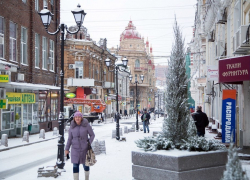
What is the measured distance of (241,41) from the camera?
44.0 feet

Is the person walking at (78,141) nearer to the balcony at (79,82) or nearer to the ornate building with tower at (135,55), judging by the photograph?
the balcony at (79,82)

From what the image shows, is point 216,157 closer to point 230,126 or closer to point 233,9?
point 230,126

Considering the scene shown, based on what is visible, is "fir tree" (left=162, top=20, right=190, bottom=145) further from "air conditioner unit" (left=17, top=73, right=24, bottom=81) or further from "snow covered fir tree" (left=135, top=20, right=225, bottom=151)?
"air conditioner unit" (left=17, top=73, right=24, bottom=81)

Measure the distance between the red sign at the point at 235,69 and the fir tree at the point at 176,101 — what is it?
393 cm

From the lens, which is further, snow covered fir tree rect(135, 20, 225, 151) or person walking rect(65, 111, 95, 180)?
person walking rect(65, 111, 95, 180)

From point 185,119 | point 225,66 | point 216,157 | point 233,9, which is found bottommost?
point 216,157

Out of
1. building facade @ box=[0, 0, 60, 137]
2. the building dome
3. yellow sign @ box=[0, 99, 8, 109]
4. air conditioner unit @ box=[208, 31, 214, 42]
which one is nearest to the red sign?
building facade @ box=[0, 0, 60, 137]

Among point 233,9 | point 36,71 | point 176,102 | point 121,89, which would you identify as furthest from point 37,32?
point 121,89

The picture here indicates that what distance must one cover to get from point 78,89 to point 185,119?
40616 millimetres

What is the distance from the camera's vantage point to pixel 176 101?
832 centimetres

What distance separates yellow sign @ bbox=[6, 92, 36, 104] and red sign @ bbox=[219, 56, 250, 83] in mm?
13997

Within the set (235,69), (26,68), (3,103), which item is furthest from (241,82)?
(26,68)

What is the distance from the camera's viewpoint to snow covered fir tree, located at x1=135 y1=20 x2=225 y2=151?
26.7 feet

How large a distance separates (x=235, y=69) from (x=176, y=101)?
4.86 metres
